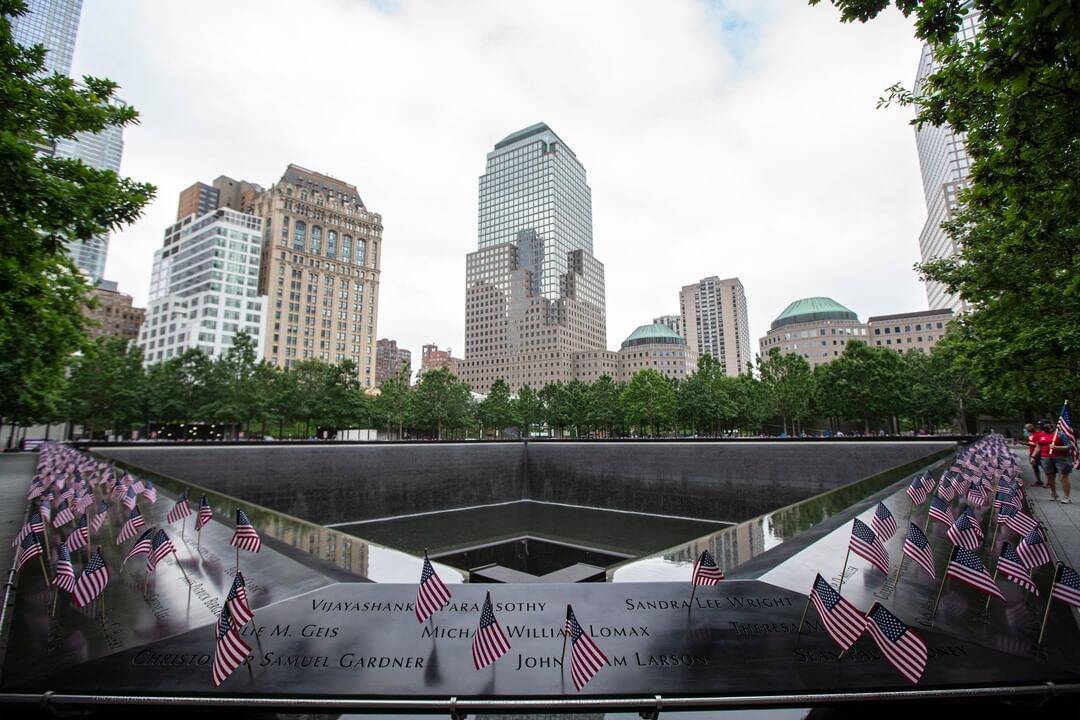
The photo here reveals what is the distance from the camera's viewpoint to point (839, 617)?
5.13 m

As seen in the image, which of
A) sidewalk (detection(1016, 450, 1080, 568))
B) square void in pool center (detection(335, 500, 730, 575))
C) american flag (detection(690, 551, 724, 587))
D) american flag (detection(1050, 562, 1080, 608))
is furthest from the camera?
square void in pool center (detection(335, 500, 730, 575))

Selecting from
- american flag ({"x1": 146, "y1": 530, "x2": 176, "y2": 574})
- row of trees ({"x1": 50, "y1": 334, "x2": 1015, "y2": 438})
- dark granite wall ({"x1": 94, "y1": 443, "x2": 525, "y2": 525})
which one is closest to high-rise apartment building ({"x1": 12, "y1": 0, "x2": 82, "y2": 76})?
row of trees ({"x1": 50, "y1": 334, "x2": 1015, "y2": 438})

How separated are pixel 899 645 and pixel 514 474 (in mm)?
35614

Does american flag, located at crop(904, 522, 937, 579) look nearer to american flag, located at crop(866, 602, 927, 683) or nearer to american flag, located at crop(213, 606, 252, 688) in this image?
american flag, located at crop(866, 602, 927, 683)

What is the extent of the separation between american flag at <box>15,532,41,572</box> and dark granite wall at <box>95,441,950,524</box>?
23007 millimetres

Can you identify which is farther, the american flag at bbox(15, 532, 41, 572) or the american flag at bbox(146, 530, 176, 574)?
the american flag at bbox(146, 530, 176, 574)

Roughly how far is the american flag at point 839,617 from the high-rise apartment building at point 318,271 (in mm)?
123516

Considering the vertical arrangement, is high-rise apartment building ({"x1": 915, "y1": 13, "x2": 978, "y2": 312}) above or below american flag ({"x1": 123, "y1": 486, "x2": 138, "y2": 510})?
above

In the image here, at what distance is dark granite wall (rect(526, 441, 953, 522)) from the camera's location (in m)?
28.1

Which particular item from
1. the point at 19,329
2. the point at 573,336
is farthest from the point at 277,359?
the point at 19,329

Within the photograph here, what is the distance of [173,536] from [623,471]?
93.1 feet

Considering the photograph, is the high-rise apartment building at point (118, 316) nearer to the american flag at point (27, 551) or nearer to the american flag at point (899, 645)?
the american flag at point (27, 551)

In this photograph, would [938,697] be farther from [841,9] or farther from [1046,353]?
[1046,353]

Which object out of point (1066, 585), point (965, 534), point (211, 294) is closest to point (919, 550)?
point (965, 534)
